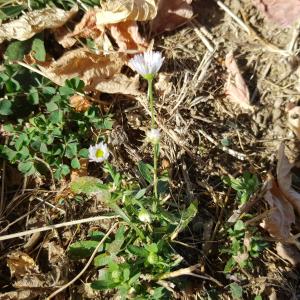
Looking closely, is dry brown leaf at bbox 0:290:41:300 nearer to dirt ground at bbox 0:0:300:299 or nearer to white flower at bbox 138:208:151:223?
dirt ground at bbox 0:0:300:299

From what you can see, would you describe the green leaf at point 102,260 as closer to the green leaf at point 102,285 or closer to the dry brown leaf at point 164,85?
the green leaf at point 102,285

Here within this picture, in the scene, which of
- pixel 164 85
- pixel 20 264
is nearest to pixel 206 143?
pixel 164 85

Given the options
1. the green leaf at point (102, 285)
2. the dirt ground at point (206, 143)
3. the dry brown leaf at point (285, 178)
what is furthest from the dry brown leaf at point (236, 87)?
the green leaf at point (102, 285)

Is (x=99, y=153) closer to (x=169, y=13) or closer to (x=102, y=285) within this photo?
(x=102, y=285)

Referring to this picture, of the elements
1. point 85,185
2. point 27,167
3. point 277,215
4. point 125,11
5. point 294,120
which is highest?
point 125,11

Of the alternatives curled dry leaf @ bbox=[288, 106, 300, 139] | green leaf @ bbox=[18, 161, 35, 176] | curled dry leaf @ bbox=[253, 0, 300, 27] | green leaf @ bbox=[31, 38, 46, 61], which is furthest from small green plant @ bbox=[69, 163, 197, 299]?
curled dry leaf @ bbox=[253, 0, 300, 27]

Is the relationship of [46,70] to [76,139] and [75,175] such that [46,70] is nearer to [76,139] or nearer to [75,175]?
[76,139]
